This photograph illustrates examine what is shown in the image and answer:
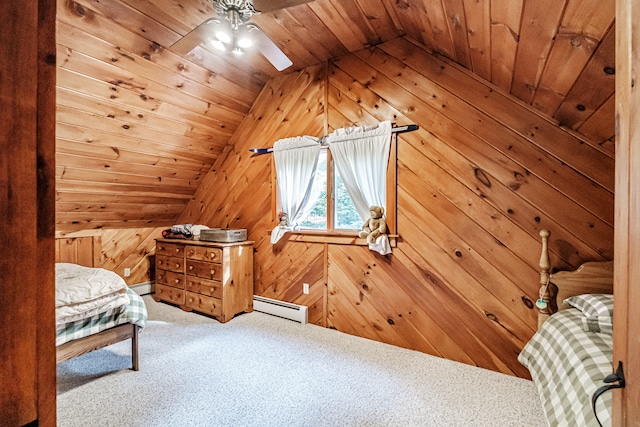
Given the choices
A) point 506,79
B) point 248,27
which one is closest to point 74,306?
point 248,27

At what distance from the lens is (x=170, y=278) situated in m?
3.69

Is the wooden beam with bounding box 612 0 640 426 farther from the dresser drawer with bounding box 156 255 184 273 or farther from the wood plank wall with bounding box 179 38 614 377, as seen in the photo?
the dresser drawer with bounding box 156 255 184 273

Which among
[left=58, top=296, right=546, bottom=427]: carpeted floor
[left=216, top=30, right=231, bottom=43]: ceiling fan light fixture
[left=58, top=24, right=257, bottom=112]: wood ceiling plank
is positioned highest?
[left=58, top=24, right=257, bottom=112]: wood ceiling plank

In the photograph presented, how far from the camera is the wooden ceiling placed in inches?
58.8

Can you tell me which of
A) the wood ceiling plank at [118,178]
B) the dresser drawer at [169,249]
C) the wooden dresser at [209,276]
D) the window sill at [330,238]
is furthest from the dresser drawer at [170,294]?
the window sill at [330,238]

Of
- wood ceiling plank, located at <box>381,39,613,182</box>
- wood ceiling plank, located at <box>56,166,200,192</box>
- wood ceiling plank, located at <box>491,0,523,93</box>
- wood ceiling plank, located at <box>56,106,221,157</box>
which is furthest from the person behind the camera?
wood ceiling plank, located at <box>56,166,200,192</box>

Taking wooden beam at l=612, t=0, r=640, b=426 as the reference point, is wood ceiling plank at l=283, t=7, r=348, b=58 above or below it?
above

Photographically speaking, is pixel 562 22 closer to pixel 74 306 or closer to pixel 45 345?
pixel 45 345

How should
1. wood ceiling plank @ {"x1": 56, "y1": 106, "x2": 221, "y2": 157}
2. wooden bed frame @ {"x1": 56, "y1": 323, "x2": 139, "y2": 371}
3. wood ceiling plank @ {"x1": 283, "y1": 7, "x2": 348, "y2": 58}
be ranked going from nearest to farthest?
wooden bed frame @ {"x1": 56, "y1": 323, "x2": 139, "y2": 371}
wood ceiling plank @ {"x1": 283, "y1": 7, "x2": 348, "y2": 58}
wood ceiling plank @ {"x1": 56, "y1": 106, "x2": 221, "y2": 157}

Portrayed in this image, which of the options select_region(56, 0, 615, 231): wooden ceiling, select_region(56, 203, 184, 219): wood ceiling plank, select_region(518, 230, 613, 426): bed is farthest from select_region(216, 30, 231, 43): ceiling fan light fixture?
select_region(56, 203, 184, 219): wood ceiling plank

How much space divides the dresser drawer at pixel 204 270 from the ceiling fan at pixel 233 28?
2085mm

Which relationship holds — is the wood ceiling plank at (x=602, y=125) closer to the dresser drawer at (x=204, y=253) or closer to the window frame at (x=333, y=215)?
the window frame at (x=333, y=215)

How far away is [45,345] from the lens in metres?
0.53

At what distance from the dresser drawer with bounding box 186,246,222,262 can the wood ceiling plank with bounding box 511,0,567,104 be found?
117 inches
